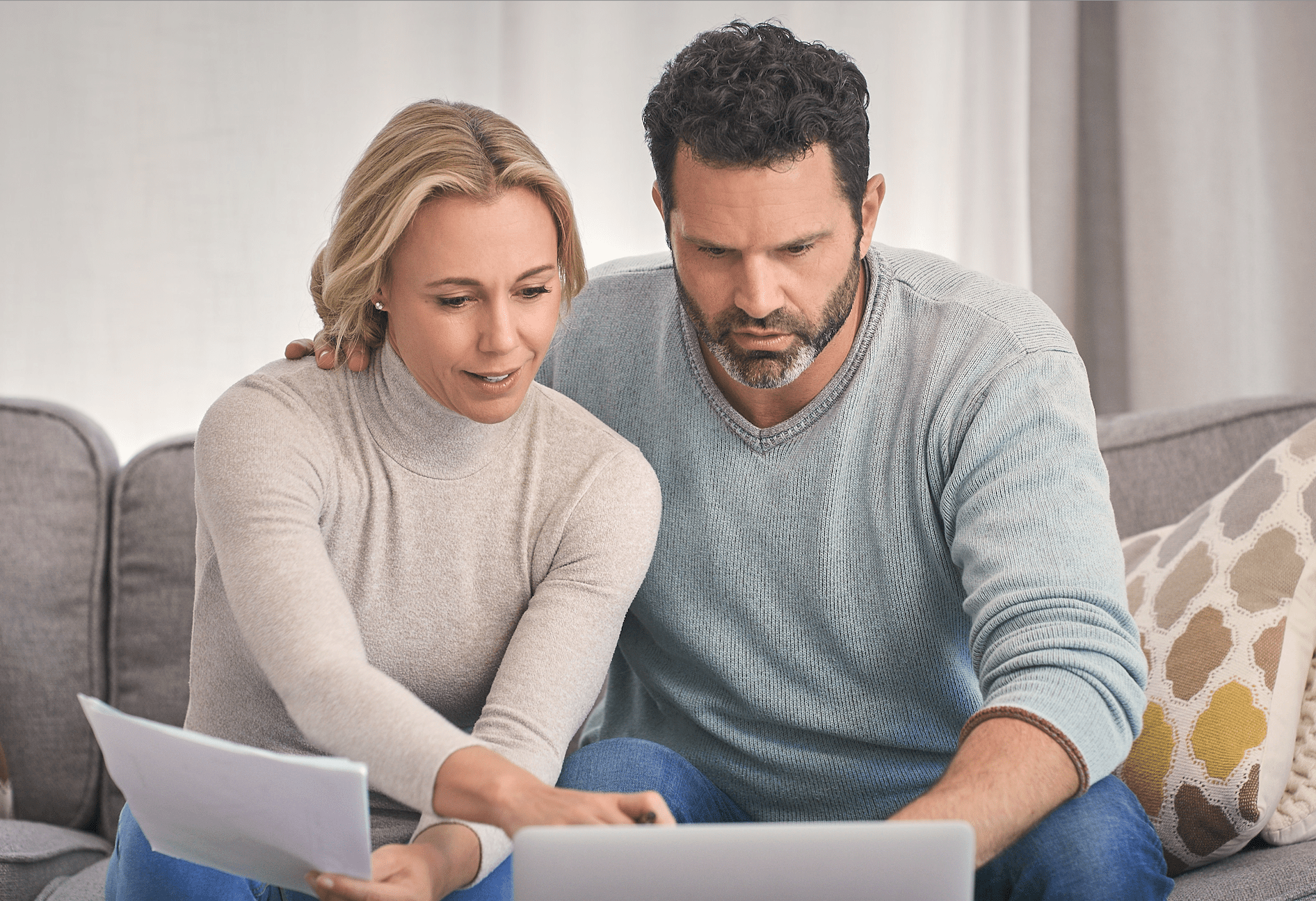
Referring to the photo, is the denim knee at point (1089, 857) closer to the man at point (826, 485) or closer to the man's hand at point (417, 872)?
the man at point (826, 485)

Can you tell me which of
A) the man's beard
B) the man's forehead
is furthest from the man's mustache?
the man's forehead

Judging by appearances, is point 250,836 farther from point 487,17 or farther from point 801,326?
point 487,17

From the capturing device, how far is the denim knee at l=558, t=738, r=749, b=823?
4.11ft

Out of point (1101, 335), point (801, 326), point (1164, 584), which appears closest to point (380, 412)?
point (801, 326)

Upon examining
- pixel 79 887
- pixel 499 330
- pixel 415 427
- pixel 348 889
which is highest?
pixel 499 330

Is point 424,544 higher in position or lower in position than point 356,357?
lower

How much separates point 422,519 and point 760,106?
542 millimetres

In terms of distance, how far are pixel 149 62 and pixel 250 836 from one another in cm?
173

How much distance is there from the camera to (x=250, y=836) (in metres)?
0.88

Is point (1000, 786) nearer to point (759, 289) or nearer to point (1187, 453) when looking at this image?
point (759, 289)

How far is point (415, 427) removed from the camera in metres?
1.20

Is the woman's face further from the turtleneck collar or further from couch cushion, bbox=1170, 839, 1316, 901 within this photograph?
couch cushion, bbox=1170, 839, 1316, 901

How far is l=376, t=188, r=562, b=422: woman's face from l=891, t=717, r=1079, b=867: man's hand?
538 mm

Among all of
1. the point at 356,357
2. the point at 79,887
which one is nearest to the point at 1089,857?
the point at 356,357
